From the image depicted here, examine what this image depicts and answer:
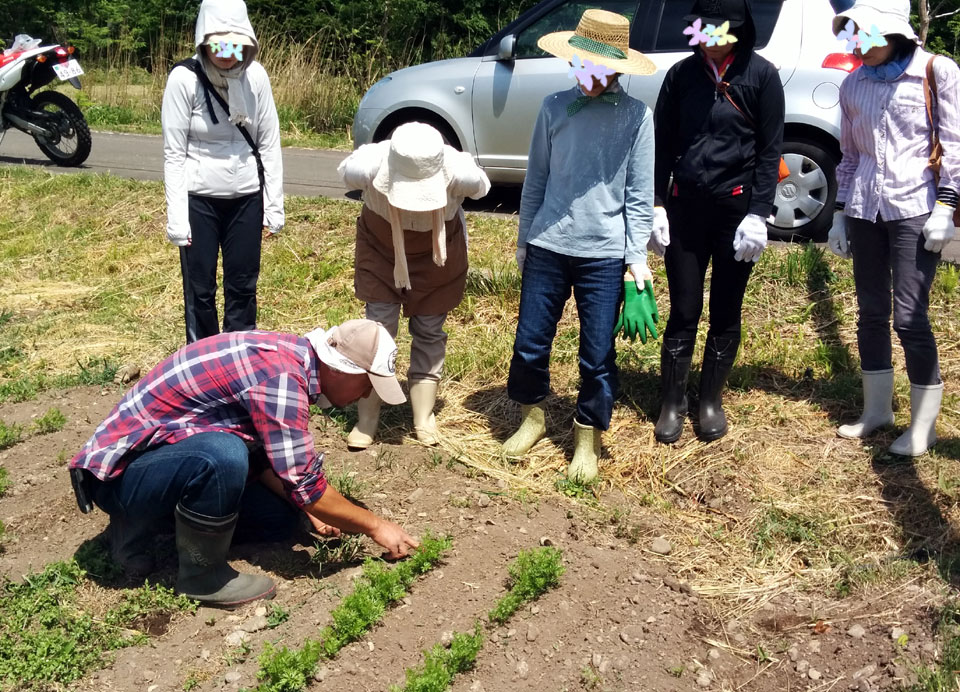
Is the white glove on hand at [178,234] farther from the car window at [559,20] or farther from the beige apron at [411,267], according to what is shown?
the car window at [559,20]

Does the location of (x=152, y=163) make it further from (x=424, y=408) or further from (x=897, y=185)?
(x=897, y=185)

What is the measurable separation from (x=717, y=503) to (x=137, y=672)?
8.25 feet

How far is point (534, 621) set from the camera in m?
3.50

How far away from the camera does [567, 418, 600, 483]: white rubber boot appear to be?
446 cm

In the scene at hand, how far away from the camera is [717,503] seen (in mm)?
4449

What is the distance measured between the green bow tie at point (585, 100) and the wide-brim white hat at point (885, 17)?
3.40ft

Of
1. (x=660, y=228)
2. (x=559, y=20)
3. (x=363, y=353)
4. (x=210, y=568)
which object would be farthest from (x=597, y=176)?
(x=559, y=20)

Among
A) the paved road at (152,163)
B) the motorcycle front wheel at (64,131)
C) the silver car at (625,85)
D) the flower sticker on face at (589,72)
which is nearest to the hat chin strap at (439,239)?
the flower sticker on face at (589,72)

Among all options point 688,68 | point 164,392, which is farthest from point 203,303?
point 688,68

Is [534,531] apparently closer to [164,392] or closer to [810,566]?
[810,566]

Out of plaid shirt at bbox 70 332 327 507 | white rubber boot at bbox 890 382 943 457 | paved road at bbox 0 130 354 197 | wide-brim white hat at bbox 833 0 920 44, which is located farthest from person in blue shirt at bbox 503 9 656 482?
paved road at bbox 0 130 354 197

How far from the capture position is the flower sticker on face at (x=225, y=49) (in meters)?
4.47

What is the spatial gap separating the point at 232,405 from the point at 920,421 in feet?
9.99

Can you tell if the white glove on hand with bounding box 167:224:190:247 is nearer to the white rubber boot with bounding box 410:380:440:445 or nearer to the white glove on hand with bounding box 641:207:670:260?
the white rubber boot with bounding box 410:380:440:445
